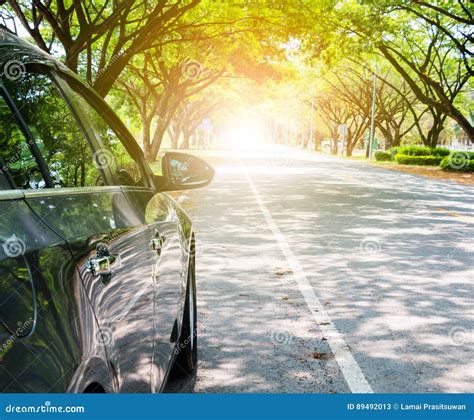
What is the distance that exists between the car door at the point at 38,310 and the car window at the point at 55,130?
259 millimetres

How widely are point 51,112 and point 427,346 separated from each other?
10.9 feet

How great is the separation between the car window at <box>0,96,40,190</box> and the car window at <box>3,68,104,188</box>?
0.06 m

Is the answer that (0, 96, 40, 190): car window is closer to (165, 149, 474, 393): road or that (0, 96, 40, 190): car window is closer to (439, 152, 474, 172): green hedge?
(165, 149, 474, 393): road

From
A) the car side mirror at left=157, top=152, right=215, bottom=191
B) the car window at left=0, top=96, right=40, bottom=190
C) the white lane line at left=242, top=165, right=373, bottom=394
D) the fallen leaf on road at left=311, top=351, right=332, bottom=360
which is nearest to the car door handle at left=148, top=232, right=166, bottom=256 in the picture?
the car side mirror at left=157, top=152, right=215, bottom=191

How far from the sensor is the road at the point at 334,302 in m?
3.89

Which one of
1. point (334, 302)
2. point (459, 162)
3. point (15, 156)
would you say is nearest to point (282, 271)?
point (334, 302)

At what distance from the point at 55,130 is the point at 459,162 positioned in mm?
30316

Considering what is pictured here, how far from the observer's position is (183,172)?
359 cm

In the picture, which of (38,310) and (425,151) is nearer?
(38,310)

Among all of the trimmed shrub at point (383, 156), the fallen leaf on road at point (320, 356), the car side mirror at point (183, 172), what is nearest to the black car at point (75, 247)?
the car side mirror at point (183, 172)

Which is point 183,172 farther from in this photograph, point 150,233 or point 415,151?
point 415,151

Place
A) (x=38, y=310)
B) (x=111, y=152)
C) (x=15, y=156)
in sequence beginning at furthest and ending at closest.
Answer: (x=111, y=152), (x=15, y=156), (x=38, y=310)

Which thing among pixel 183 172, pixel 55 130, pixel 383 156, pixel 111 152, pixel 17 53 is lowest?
pixel 383 156

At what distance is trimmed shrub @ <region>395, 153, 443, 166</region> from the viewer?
37188mm
